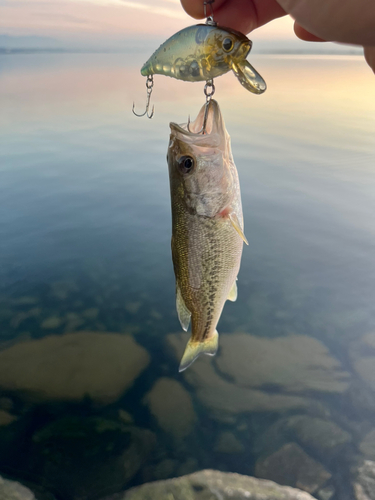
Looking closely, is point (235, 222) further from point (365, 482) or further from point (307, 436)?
point (365, 482)

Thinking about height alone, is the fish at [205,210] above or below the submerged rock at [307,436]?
above

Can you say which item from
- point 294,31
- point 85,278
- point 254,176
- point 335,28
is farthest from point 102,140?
point 335,28

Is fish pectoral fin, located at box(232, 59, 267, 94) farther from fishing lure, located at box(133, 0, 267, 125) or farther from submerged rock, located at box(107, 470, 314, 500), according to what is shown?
submerged rock, located at box(107, 470, 314, 500)

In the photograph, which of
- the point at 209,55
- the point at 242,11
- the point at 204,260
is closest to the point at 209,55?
the point at 209,55

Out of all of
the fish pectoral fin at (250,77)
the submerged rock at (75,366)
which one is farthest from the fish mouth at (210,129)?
the submerged rock at (75,366)

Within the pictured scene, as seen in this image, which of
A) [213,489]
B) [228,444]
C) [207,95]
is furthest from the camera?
[228,444]

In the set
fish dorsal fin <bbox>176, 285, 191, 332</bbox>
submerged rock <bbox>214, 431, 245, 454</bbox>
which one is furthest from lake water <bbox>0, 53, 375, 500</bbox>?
fish dorsal fin <bbox>176, 285, 191, 332</bbox>

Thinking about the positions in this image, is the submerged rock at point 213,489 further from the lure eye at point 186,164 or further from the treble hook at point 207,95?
the treble hook at point 207,95

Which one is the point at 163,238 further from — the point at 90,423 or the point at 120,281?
the point at 90,423
